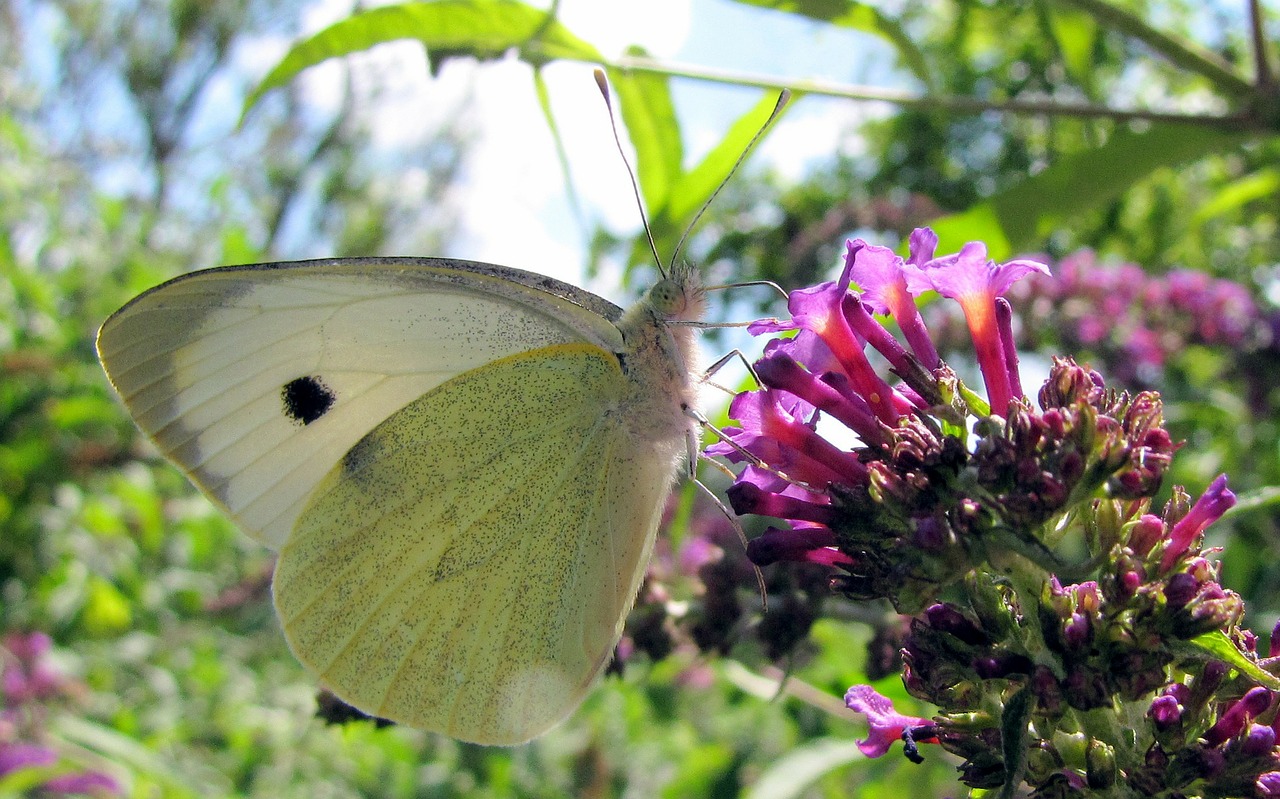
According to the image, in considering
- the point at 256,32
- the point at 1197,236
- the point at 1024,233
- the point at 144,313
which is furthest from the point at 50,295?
the point at 256,32

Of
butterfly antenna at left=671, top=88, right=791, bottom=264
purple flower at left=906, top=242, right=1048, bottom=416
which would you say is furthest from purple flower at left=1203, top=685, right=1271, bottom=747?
butterfly antenna at left=671, top=88, right=791, bottom=264

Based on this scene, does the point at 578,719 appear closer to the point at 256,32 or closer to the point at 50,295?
the point at 50,295

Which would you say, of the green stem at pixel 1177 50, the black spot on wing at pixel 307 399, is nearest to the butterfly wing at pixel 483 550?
the black spot on wing at pixel 307 399

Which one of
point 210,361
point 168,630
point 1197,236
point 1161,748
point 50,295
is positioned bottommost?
point 168,630

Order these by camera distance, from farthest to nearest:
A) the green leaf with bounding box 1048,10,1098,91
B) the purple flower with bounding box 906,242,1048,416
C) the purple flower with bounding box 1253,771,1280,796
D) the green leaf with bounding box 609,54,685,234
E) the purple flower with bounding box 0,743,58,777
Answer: the purple flower with bounding box 0,743,58,777
the green leaf with bounding box 1048,10,1098,91
the green leaf with bounding box 609,54,685,234
the purple flower with bounding box 906,242,1048,416
the purple flower with bounding box 1253,771,1280,796

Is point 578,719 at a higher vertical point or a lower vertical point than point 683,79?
lower

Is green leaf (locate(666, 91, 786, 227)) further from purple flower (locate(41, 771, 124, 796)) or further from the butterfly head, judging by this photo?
purple flower (locate(41, 771, 124, 796))

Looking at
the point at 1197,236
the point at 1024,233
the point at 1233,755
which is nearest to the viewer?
the point at 1233,755

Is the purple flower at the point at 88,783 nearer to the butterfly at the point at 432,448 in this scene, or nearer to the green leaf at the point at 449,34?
the butterfly at the point at 432,448
